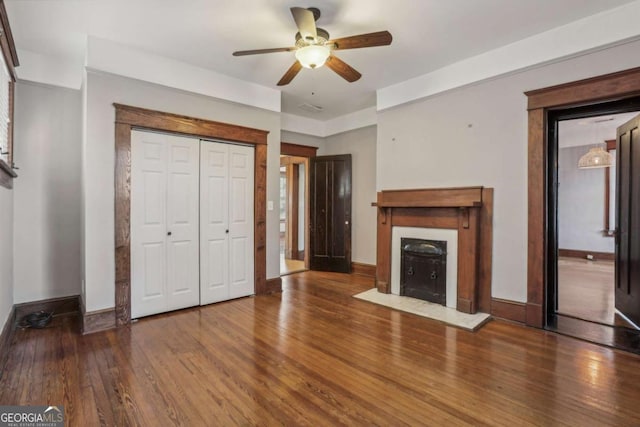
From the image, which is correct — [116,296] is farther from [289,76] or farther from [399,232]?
[399,232]

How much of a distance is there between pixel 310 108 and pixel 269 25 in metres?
2.50

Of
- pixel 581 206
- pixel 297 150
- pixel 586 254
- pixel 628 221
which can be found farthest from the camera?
pixel 581 206

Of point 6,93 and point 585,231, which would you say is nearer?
point 6,93

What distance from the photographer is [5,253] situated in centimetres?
283

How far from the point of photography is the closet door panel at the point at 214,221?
391 centimetres

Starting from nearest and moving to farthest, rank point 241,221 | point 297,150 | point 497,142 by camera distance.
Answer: point 497,142 < point 241,221 < point 297,150

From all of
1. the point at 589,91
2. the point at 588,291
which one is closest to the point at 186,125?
the point at 589,91

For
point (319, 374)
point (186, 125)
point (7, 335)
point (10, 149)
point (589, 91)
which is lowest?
point (319, 374)

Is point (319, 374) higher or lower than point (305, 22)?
lower

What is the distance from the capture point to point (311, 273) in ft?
19.4

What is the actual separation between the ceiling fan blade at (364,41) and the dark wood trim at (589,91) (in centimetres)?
182

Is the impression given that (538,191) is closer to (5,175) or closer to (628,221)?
(628,221)

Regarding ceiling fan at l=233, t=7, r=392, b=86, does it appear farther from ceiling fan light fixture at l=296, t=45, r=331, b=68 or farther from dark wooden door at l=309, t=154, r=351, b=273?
dark wooden door at l=309, t=154, r=351, b=273

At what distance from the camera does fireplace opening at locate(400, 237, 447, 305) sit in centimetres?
386
